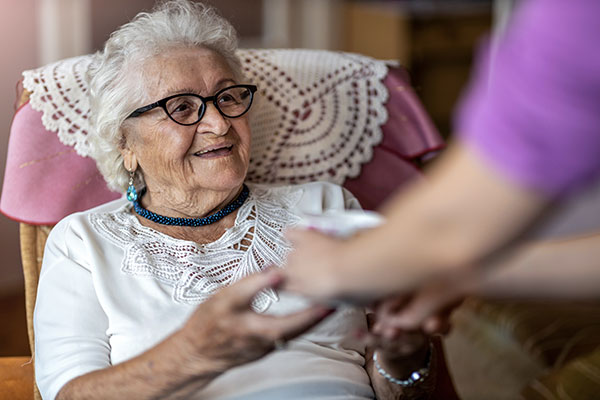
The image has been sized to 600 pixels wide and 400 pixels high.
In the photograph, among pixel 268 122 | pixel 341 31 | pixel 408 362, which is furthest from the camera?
pixel 341 31

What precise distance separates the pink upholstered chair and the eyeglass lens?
21cm

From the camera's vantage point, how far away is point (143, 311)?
133cm

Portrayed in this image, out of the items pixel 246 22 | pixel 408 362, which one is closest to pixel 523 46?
pixel 408 362

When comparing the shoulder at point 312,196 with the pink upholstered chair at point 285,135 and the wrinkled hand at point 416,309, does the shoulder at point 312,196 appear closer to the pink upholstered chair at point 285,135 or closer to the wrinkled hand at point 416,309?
the pink upholstered chair at point 285,135

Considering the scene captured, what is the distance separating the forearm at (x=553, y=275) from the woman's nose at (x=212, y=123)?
0.74m

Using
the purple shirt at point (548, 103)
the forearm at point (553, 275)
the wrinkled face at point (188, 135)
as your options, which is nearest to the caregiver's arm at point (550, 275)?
the forearm at point (553, 275)

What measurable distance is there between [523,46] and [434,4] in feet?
17.1

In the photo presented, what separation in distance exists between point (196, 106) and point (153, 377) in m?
0.63

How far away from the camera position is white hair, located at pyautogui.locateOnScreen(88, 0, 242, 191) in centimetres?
149

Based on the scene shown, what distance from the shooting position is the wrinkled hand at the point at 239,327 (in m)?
0.90

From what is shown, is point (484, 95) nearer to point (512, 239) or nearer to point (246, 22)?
point (512, 239)

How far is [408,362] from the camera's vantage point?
1298mm

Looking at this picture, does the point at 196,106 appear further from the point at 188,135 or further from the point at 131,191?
the point at 131,191

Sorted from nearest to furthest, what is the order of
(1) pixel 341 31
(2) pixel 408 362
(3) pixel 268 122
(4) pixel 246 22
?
(2) pixel 408 362, (3) pixel 268 122, (4) pixel 246 22, (1) pixel 341 31
